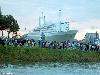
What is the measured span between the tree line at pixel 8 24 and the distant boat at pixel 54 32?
22277 millimetres

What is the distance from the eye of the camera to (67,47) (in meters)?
→ 85.9

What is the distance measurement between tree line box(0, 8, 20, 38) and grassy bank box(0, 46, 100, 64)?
28.1m

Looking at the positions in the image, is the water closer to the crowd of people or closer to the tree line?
the crowd of people

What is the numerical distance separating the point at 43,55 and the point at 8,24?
119ft

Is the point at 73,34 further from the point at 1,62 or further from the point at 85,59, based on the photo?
the point at 1,62

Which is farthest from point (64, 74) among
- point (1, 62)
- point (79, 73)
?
point (1, 62)

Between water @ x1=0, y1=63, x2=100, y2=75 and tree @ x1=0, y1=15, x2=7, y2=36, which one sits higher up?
tree @ x1=0, y1=15, x2=7, y2=36

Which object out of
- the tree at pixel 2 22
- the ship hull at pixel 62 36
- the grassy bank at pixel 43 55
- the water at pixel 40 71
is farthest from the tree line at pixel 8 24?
the water at pixel 40 71

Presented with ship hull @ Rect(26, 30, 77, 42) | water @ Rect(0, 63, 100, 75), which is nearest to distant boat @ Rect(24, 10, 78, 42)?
ship hull @ Rect(26, 30, 77, 42)

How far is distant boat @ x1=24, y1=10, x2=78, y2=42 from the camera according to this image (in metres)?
139

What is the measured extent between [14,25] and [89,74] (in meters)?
64.1

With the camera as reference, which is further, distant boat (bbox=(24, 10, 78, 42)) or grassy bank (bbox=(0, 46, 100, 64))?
distant boat (bbox=(24, 10, 78, 42))

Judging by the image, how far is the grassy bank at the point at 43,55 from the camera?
72375 mm

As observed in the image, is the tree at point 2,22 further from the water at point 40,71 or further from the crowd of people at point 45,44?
the water at point 40,71
